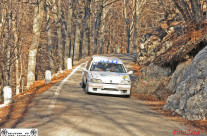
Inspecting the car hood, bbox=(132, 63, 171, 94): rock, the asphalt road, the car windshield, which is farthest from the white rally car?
bbox=(132, 63, 171, 94): rock

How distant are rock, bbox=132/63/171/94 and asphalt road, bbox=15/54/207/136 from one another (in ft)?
11.7

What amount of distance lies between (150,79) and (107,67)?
239 centimetres

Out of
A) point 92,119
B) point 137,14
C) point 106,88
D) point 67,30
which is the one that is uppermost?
point 137,14

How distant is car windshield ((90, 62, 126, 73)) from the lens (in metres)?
13.1

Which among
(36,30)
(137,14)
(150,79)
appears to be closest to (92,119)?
(150,79)

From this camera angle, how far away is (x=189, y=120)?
27.4 ft

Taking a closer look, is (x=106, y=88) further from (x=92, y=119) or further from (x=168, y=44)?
(x=168, y=44)

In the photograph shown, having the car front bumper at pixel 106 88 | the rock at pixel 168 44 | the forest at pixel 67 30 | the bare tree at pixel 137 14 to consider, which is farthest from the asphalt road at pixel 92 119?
the bare tree at pixel 137 14

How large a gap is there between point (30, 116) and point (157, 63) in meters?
8.65

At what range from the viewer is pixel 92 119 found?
7750 mm

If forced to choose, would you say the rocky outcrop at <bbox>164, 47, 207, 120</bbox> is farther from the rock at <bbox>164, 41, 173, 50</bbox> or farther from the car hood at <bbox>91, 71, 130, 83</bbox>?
the rock at <bbox>164, 41, 173, 50</bbox>

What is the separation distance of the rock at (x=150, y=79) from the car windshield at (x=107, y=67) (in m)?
1.42

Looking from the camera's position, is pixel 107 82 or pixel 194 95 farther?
pixel 107 82

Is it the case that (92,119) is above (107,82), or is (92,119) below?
below
